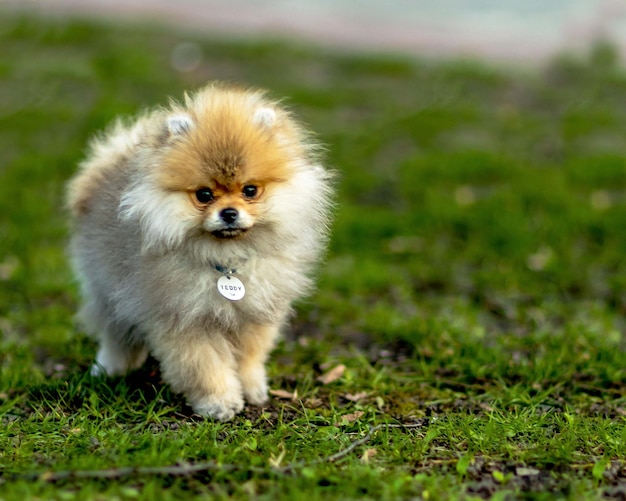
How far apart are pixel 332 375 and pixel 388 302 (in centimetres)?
158

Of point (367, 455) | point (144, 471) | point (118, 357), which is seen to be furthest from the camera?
point (118, 357)

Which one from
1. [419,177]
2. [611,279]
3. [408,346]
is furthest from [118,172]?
[419,177]

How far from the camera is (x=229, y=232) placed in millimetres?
3320

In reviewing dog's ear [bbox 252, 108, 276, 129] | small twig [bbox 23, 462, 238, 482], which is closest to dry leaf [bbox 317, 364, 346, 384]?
small twig [bbox 23, 462, 238, 482]

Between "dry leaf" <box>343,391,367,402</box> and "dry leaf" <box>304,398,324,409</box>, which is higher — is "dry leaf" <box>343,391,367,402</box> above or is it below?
above

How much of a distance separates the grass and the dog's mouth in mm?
849

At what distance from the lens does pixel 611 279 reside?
19.6 ft

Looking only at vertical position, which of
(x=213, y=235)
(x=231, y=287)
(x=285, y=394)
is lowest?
(x=285, y=394)

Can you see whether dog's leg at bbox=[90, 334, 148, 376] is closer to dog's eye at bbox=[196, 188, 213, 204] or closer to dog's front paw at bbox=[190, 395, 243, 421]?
dog's front paw at bbox=[190, 395, 243, 421]

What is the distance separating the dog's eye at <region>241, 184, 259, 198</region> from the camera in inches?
131

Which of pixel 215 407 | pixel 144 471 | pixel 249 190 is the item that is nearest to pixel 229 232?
pixel 249 190

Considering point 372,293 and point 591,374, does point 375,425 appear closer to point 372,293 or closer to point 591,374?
point 591,374

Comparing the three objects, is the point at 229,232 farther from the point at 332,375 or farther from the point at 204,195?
the point at 332,375

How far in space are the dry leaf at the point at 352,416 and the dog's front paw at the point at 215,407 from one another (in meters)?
0.54
